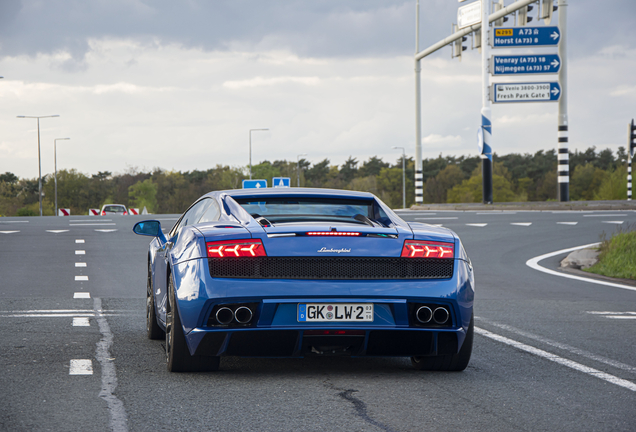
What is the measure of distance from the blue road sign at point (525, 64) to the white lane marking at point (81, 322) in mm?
28441

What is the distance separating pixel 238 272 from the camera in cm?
484

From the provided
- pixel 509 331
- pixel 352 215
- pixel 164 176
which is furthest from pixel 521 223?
pixel 164 176

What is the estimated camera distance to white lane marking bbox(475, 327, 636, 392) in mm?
5162

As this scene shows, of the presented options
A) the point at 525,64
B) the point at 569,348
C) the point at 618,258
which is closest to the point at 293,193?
the point at 569,348

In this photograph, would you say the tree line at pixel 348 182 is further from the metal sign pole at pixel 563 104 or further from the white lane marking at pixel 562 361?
the white lane marking at pixel 562 361

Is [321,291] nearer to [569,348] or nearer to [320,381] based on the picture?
[320,381]

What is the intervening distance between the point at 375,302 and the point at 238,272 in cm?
85

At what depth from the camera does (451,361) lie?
5477 millimetres

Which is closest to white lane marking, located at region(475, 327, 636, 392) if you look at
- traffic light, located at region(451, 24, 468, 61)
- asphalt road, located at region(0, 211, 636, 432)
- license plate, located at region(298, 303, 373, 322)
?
asphalt road, located at region(0, 211, 636, 432)

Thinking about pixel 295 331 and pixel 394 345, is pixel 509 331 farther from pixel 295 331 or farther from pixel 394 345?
pixel 295 331

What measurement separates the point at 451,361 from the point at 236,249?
1.73 m

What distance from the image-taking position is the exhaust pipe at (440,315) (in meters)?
5.01

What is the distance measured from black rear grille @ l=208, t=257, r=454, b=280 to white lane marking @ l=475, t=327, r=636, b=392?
135 cm

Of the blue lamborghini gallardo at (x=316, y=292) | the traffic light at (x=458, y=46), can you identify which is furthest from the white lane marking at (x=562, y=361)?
the traffic light at (x=458, y=46)
